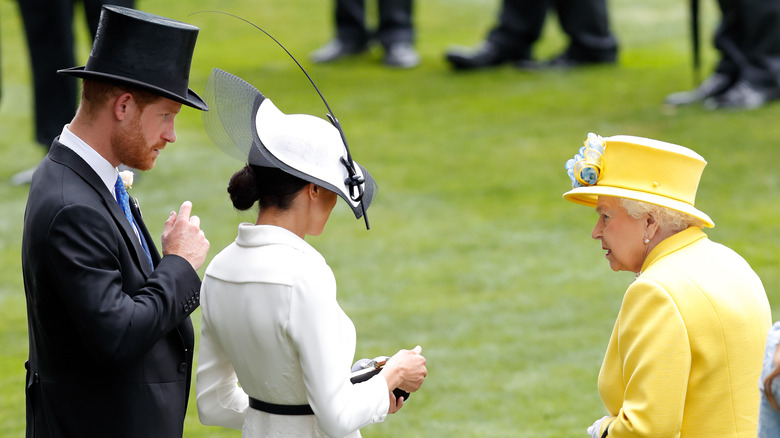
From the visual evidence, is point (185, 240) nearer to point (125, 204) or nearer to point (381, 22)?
point (125, 204)

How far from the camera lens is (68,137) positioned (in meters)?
2.80

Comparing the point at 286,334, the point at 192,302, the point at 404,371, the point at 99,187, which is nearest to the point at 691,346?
the point at 404,371

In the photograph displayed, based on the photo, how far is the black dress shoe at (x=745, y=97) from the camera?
957 cm

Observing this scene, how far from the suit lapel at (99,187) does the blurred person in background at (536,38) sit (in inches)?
360

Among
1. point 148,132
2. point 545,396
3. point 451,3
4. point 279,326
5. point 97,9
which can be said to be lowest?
point 451,3

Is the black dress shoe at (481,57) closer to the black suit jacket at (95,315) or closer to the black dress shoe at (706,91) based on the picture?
the black dress shoe at (706,91)

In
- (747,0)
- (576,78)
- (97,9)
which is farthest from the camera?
(576,78)

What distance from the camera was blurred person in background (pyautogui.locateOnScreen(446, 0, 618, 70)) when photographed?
11398 mm

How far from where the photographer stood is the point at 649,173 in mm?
2736

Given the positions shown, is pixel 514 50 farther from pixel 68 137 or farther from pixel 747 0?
pixel 68 137

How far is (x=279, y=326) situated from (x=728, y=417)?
1.14 meters

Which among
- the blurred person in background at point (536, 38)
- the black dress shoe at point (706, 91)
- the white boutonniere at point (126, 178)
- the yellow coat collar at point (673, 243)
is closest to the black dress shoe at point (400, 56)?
the blurred person in background at point (536, 38)

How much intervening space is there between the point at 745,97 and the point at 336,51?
4.76m

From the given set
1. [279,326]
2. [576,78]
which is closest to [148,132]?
[279,326]
